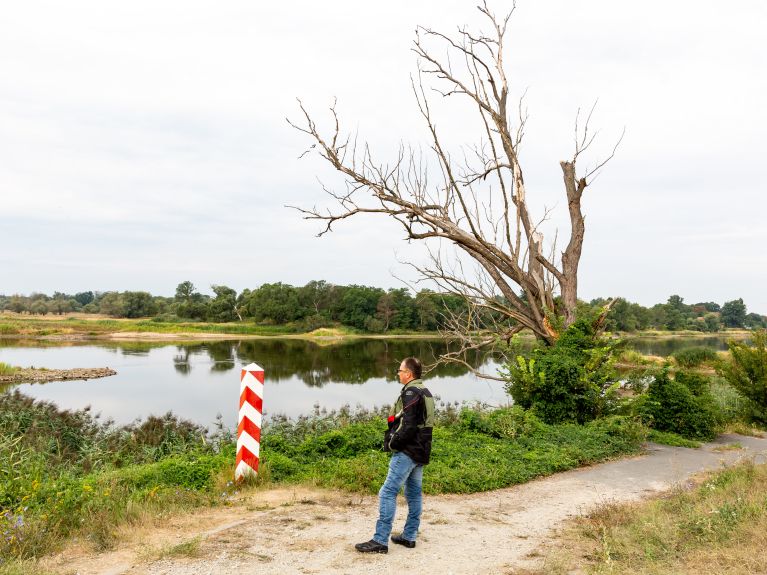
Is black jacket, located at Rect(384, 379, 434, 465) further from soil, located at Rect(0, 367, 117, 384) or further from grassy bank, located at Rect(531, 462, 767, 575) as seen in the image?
soil, located at Rect(0, 367, 117, 384)

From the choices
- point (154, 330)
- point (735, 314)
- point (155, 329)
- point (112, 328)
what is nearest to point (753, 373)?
point (154, 330)

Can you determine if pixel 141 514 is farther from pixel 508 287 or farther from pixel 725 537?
pixel 508 287

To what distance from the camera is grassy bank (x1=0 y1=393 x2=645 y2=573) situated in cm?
514

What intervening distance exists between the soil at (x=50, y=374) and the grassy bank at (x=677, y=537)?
28262 millimetres

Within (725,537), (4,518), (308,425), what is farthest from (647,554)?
(308,425)

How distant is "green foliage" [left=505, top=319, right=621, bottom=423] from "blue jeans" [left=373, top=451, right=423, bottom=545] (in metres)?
6.25

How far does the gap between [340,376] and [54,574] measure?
1005 inches

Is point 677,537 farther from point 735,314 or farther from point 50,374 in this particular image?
point 735,314

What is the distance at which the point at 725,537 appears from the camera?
178 inches

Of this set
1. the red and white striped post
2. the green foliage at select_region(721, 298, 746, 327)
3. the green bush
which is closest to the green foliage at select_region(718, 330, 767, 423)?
the green bush

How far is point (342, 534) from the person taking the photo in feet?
16.8

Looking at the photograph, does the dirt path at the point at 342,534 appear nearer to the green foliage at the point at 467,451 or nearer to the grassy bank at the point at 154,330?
the green foliage at the point at 467,451

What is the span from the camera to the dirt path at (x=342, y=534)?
4.33m

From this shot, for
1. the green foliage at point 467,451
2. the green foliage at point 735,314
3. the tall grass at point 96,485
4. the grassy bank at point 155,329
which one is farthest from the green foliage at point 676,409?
the green foliage at point 735,314
